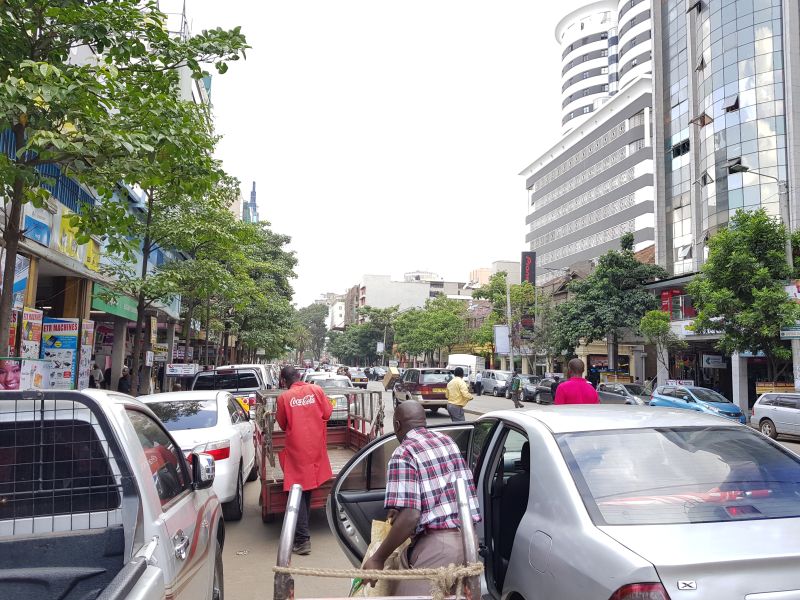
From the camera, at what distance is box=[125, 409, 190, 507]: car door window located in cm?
339

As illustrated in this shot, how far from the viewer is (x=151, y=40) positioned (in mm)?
7480

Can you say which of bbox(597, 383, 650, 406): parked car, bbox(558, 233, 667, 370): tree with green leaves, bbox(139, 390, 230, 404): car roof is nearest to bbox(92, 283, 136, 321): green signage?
bbox(139, 390, 230, 404): car roof

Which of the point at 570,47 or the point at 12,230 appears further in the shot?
the point at 570,47

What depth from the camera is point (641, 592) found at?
2.48 metres

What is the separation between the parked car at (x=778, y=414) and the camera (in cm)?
1830

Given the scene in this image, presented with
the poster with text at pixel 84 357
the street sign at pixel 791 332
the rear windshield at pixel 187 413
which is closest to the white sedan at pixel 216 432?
the rear windshield at pixel 187 413

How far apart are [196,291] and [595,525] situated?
53.7ft

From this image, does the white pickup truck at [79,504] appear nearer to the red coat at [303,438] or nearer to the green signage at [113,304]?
the red coat at [303,438]

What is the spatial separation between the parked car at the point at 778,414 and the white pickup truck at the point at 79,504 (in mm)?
19375

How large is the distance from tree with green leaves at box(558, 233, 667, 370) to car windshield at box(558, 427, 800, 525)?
34300 mm

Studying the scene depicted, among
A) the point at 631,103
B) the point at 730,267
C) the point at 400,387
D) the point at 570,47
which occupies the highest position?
the point at 570,47

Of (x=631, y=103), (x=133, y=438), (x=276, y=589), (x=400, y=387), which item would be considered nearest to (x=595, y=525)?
(x=276, y=589)

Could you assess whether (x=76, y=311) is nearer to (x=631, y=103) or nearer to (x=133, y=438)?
(x=133, y=438)

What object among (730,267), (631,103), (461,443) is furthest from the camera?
(631,103)
